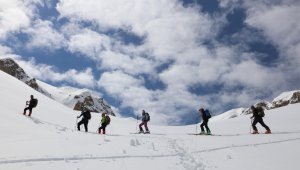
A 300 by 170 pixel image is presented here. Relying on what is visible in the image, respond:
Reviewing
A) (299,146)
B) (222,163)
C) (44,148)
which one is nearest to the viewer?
(44,148)

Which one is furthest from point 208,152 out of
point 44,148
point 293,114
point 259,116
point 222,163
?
point 293,114

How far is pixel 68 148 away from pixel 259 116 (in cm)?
1754

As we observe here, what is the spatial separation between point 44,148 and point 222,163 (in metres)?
6.78

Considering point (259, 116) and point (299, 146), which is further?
point (259, 116)

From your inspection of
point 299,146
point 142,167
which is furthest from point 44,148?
point 299,146

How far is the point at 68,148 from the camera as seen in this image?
51.8ft

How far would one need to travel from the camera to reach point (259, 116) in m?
29.5

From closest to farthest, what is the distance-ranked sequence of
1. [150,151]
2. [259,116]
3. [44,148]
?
[44,148], [150,151], [259,116]

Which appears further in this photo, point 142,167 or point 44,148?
point 44,148

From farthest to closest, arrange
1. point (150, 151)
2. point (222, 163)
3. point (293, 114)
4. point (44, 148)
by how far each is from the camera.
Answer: point (293, 114)
point (150, 151)
point (222, 163)
point (44, 148)

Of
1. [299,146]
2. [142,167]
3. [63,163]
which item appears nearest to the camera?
[63,163]

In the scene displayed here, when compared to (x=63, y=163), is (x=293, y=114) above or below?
above

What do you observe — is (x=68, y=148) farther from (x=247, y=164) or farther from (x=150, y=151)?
(x=247, y=164)

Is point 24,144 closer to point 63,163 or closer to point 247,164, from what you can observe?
point 63,163
